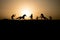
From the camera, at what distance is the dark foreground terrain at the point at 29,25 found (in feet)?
7.41

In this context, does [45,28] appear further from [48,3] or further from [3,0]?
[3,0]

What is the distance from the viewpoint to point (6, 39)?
2.35 metres

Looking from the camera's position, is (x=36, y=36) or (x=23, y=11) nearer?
(x=36, y=36)

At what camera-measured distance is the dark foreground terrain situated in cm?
226

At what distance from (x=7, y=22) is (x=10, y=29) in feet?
0.46

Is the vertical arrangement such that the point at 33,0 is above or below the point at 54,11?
Answer: above

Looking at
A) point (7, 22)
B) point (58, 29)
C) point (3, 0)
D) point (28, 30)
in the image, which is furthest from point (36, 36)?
point (3, 0)

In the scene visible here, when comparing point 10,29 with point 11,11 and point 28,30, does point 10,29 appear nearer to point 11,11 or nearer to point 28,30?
point 28,30

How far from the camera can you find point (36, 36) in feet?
7.68

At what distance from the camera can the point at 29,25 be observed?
2281mm

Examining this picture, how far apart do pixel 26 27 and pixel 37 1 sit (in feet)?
2.48

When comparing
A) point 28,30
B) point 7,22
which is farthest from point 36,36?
point 7,22

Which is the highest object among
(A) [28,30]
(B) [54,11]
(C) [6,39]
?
(B) [54,11]

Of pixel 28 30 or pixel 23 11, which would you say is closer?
pixel 28 30
